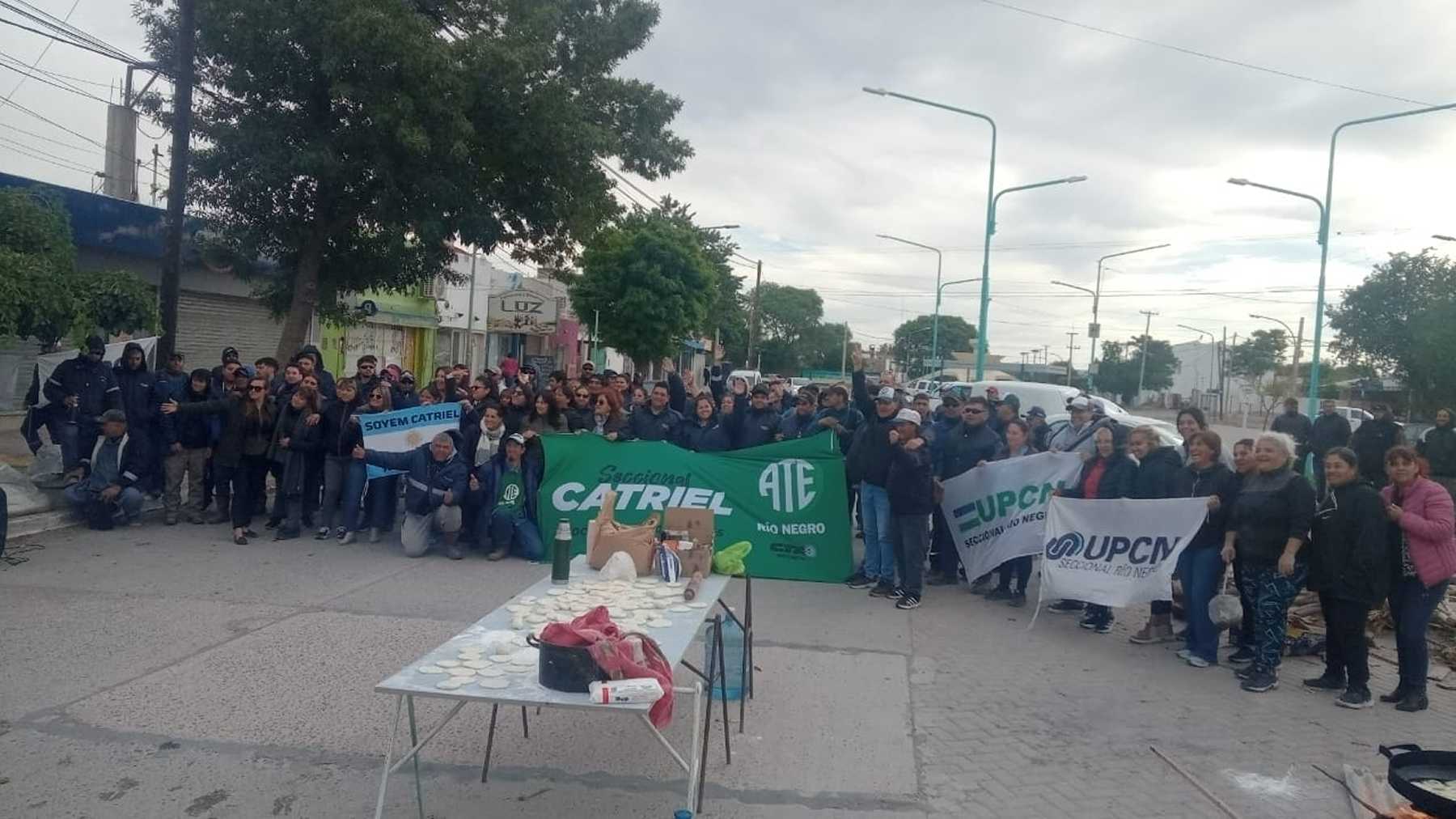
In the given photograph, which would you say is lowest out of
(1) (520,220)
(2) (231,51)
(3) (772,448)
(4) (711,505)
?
(4) (711,505)

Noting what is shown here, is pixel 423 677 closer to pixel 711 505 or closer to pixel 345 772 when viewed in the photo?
pixel 345 772

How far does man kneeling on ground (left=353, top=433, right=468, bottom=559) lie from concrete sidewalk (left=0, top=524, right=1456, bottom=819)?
3.94 feet

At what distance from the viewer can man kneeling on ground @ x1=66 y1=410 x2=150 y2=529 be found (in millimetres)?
10516

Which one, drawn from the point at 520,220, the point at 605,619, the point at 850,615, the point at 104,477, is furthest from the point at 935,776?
the point at 520,220

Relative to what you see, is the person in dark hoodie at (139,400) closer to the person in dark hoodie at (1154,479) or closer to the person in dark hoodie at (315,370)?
the person in dark hoodie at (315,370)

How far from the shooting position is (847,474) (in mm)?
9766

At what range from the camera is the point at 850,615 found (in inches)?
332

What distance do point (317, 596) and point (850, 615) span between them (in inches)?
173

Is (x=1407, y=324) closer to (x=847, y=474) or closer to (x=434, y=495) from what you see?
(x=847, y=474)

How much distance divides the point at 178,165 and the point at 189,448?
449 centimetres

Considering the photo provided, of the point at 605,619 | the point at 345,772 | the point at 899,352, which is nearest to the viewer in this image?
the point at 605,619

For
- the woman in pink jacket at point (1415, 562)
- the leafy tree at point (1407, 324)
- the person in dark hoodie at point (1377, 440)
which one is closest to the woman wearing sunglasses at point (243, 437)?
the woman in pink jacket at point (1415, 562)

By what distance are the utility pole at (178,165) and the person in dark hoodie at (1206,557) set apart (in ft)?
39.7

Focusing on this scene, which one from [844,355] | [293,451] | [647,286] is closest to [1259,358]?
[844,355]
